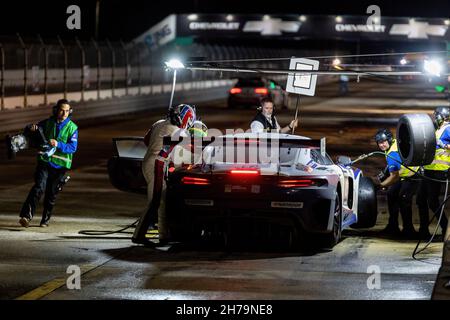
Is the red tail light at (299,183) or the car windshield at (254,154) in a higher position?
the car windshield at (254,154)

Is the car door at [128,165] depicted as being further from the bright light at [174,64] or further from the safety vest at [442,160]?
the safety vest at [442,160]

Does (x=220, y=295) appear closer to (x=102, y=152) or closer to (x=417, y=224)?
(x=417, y=224)

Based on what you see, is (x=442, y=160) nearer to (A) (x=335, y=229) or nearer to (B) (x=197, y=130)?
(A) (x=335, y=229)

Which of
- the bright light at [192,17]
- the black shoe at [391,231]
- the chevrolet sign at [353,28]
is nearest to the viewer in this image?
the black shoe at [391,231]

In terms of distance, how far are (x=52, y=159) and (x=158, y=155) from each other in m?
1.85

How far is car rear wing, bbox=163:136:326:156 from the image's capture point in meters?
11.6

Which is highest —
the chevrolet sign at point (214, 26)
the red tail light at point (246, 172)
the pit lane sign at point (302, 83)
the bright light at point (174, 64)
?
the chevrolet sign at point (214, 26)

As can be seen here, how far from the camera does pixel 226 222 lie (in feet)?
38.4

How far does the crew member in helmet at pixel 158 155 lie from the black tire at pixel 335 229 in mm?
1848

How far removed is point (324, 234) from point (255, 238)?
102cm

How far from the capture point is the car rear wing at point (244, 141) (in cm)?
1161

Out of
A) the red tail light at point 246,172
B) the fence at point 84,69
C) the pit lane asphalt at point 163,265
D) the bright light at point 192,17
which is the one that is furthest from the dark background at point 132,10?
the red tail light at point 246,172

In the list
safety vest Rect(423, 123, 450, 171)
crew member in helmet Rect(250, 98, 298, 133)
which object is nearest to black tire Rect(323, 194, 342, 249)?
safety vest Rect(423, 123, 450, 171)

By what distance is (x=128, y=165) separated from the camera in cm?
1327
